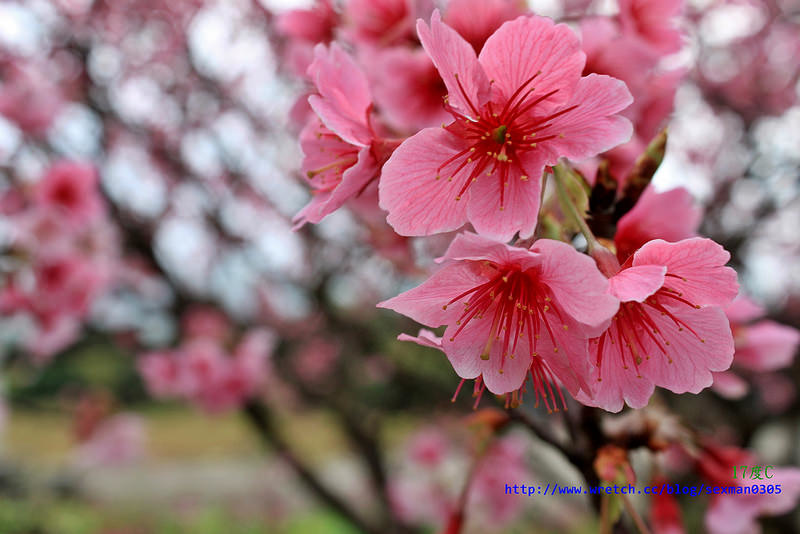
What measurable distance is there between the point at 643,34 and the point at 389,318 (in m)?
1.90

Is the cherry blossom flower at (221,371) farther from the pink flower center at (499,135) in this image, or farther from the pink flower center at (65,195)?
the pink flower center at (499,135)

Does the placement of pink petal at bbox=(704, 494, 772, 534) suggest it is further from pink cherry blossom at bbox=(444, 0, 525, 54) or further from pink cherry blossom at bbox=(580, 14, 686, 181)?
pink cherry blossom at bbox=(444, 0, 525, 54)

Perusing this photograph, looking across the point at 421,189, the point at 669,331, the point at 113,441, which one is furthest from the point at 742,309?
the point at 113,441

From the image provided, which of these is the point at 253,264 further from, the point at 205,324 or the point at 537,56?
the point at 537,56

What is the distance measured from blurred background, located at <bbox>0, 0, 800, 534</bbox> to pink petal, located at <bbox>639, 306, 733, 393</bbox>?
0.42m

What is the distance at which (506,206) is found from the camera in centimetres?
51

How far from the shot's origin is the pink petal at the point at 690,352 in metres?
0.51

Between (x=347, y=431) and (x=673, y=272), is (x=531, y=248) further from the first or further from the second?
(x=347, y=431)

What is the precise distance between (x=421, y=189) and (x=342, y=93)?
165 millimetres

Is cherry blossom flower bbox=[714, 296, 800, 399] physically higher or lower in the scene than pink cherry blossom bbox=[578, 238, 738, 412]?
lower

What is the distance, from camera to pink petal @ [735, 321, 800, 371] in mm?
813

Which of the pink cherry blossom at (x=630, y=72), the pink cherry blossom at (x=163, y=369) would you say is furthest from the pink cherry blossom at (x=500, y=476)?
the pink cherry blossom at (x=630, y=72)

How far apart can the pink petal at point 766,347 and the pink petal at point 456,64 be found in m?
0.64

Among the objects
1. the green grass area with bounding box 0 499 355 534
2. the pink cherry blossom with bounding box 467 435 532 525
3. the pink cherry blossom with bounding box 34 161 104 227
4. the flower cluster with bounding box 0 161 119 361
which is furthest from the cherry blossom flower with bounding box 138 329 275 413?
the green grass area with bounding box 0 499 355 534
